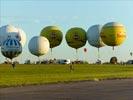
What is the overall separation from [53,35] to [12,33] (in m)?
11.3

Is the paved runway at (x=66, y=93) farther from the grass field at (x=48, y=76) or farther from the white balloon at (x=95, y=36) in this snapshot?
the white balloon at (x=95, y=36)

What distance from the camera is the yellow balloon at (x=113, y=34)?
326ft

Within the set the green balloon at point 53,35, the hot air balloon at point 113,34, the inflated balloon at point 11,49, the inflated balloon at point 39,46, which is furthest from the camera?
the green balloon at point 53,35

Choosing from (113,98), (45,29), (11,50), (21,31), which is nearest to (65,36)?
(45,29)

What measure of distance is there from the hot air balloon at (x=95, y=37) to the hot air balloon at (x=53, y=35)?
7.58m

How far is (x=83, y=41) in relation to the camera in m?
111

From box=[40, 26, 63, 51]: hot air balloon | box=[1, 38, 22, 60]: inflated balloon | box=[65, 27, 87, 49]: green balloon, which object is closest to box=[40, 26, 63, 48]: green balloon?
box=[40, 26, 63, 51]: hot air balloon

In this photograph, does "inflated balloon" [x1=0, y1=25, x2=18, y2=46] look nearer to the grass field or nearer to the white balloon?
the white balloon

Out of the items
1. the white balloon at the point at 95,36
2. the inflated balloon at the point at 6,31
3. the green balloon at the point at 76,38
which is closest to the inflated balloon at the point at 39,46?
the inflated balloon at the point at 6,31

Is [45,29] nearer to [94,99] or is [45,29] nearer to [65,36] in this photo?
[65,36]

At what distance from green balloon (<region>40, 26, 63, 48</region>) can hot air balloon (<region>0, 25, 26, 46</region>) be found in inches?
257

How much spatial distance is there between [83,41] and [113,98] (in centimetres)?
8731

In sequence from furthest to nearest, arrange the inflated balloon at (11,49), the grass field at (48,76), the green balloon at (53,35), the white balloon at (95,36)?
the green balloon at (53,35) → the white balloon at (95,36) → the inflated balloon at (11,49) → the grass field at (48,76)

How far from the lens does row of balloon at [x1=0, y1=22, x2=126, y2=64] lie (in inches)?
3944
